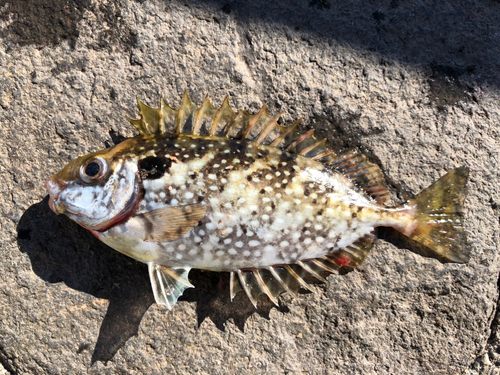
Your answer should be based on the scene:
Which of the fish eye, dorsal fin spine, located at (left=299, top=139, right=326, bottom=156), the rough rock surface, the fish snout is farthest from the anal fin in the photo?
the fish snout

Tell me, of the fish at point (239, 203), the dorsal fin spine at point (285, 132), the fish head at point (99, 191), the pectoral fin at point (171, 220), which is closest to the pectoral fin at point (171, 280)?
the fish at point (239, 203)

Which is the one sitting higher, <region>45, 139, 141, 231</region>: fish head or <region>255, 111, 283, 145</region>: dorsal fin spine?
<region>255, 111, 283, 145</region>: dorsal fin spine

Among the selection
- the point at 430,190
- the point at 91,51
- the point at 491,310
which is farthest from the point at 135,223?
the point at 491,310

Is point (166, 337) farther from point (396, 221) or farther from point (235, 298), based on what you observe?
point (396, 221)

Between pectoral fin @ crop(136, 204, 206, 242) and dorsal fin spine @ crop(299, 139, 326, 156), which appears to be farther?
dorsal fin spine @ crop(299, 139, 326, 156)

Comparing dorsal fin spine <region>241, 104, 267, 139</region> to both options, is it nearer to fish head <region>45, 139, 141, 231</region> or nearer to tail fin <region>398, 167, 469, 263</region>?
fish head <region>45, 139, 141, 231</region>

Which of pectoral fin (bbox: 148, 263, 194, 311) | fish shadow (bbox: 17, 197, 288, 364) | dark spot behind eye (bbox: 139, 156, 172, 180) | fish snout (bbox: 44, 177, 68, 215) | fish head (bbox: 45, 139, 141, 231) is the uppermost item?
dark spot behind eye (bbox: 139, 156, 172, 180)

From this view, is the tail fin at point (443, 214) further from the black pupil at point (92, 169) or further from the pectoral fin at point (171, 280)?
the black pupil at point (92, 169)

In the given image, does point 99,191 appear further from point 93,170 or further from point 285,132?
point 285,132
